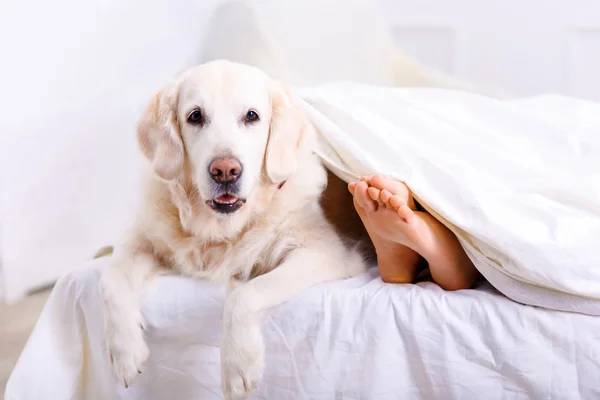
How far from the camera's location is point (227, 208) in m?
1.27

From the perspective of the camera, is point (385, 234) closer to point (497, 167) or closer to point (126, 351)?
point (497, 167)

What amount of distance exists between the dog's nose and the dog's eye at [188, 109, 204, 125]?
0.13 meters

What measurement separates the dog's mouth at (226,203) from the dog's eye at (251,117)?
17 centimetres

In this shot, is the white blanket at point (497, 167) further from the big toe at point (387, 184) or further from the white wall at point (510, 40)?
the white wall at point (510, 40)

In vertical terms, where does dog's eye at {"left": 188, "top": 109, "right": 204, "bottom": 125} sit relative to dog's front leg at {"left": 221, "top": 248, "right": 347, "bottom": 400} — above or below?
above

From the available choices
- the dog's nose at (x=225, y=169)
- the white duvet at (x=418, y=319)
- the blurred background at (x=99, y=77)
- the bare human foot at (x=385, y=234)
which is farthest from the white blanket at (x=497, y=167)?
the blurred background at (x=99, y=77)

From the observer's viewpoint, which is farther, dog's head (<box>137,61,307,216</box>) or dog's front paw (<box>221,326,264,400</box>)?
dog's head (<box>137,61,307,216</box>)

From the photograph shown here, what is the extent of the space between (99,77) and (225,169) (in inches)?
62.1

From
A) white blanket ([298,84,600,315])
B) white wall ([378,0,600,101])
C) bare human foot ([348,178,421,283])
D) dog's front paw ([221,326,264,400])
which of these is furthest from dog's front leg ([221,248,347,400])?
white wall ([378,0,600,101])

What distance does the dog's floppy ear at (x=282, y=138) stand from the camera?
A: 1.35m

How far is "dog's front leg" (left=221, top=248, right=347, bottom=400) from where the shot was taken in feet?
3.60

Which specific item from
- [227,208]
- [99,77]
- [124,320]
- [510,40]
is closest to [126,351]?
[124,320]

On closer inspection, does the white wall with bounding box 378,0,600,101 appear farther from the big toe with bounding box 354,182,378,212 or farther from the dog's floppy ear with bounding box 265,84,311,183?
the big toe with bounding box 354,182,378,212

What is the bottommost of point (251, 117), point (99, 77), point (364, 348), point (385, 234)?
point (364, 348)
